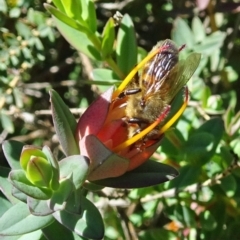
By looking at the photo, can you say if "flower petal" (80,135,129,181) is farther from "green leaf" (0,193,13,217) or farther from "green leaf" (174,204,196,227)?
"green leaf" (174,204,196,227)

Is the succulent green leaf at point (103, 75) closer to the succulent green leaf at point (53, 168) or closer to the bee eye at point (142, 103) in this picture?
the bee eye at point (142, 103)

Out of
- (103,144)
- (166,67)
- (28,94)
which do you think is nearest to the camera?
(103,144)

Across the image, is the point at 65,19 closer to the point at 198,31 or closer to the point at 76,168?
the point at 76,168

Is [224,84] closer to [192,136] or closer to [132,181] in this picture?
[192,136]

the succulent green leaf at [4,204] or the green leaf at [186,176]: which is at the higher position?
the succulent green leaf at [4,204]

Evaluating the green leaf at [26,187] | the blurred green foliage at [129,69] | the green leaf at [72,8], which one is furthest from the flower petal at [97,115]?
the green leaf at [72,8]

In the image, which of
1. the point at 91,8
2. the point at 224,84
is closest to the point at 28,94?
the point at 224,84

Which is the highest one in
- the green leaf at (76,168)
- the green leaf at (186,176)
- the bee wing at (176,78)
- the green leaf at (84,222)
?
the bee wing at (176,78)
